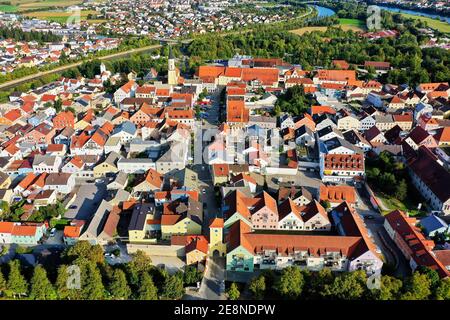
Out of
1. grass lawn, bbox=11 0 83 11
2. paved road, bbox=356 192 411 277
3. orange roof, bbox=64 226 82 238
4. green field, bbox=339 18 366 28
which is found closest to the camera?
paved road, bbox=356 192 411 277

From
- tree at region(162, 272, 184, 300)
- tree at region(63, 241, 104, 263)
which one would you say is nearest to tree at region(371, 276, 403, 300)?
tree at region(162, 272, 184, 300)

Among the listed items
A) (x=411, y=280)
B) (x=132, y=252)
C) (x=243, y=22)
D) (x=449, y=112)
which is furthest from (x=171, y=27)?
(x=411, y=280)

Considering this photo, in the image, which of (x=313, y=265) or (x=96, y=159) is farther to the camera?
(x=96, y=159)

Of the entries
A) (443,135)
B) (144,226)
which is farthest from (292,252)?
(443,135)

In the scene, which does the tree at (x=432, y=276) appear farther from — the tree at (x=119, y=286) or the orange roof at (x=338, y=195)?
the tree at (x=119, y=286)

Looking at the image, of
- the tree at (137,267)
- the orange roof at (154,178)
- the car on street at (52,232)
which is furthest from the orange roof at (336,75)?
the tree at (137,267)

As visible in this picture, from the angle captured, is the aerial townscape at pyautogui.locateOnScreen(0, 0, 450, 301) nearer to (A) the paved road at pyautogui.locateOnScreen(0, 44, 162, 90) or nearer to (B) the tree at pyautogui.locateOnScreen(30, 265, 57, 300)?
(B) the tree at pyautogui.locateOnScreen(30, 265, 57, 300)

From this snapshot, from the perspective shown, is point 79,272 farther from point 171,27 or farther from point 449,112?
point 171,27
